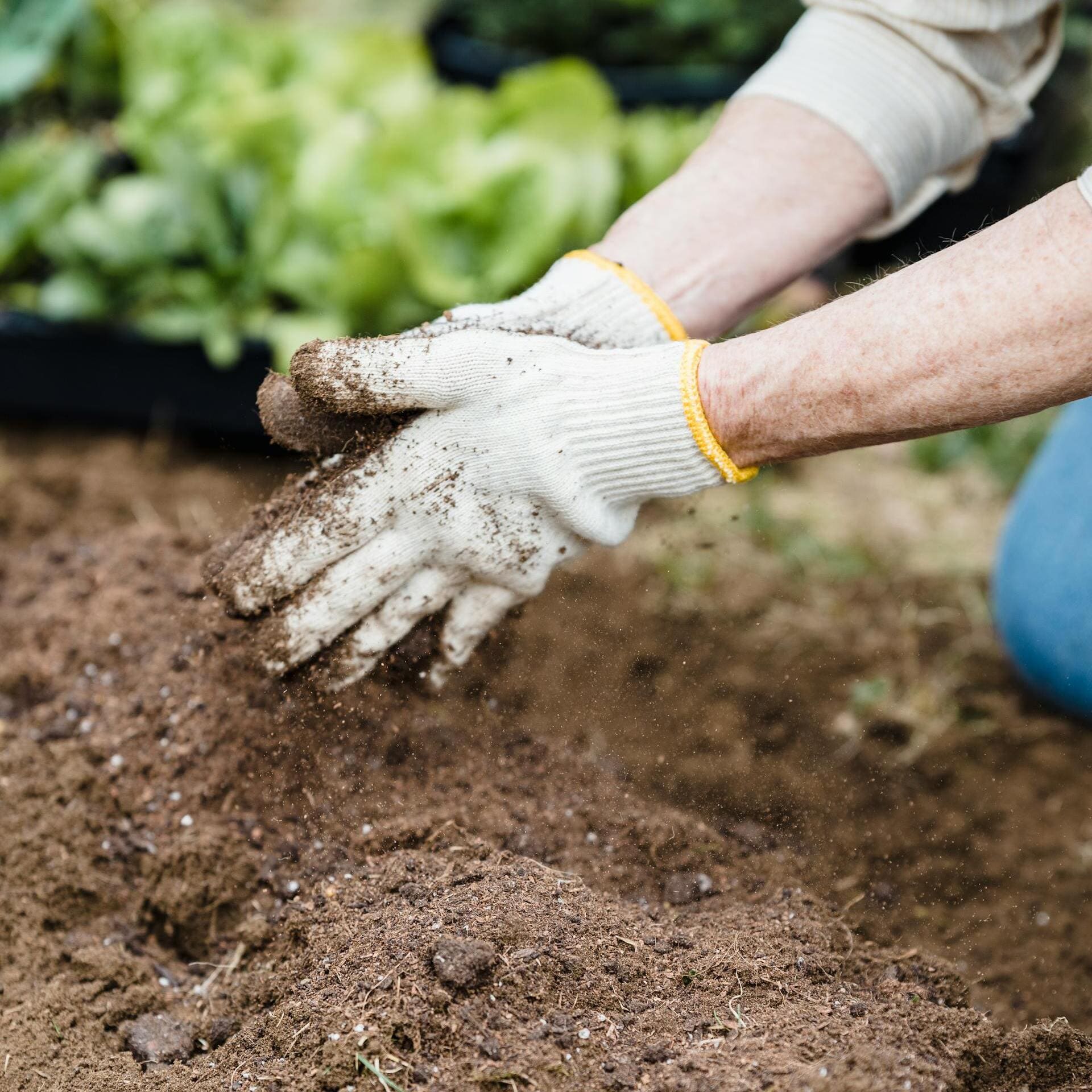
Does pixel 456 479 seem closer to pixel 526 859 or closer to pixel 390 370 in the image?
pixel 390 370

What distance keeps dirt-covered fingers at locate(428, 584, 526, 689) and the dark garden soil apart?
9cm

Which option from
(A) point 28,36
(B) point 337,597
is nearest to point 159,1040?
(B) point 337,597

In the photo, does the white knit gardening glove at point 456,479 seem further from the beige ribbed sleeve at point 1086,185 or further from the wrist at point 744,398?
the beige ribbed sleeve at point 1086,185

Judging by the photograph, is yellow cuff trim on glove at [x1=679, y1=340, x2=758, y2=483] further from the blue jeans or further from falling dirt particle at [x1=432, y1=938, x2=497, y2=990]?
the blue jeans

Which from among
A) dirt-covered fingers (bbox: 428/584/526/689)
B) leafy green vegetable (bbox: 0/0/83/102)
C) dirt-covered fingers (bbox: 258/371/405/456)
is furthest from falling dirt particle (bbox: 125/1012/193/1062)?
leafy green vegetable (bbox: 0/0/83/102)

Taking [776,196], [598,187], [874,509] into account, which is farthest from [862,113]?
[874,509]

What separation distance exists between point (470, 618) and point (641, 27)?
11.0 feet

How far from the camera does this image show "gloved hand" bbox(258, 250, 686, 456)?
1.39 m

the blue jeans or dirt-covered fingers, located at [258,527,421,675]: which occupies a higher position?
Result: dirt-covered fingers, located at [258,527,421,675]

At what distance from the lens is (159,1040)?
1.21 meters

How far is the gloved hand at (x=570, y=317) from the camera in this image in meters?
1.39

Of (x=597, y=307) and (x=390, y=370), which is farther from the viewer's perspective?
(x=597, y=307)

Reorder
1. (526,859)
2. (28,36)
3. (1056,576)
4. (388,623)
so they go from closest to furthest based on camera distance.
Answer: (526,859) → (388,623) → (1056,576) → (28,36)

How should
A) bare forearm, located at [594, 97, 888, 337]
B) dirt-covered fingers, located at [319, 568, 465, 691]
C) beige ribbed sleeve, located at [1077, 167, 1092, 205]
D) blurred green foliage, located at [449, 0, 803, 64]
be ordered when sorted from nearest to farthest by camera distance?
beige ribbed sleeve, located at [1077, 167, 1092, 205] → dirt-covered fingers, located at [319, 568, 465, 691] → bare forearm, located at [594, 97, 888, 337] → blurred green foliage, located at [449, 0, 803, 64]
